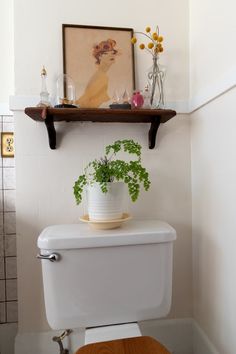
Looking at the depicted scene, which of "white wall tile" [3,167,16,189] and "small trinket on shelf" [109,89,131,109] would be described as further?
"white wall tile" [3,167,16,189]

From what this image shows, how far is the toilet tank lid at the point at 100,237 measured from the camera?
0.91 metres

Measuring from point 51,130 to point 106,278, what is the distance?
639 mm

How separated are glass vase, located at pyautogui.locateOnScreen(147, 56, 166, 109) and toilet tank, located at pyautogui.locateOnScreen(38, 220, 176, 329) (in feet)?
1.83

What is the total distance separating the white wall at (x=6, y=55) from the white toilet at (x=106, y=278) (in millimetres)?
694

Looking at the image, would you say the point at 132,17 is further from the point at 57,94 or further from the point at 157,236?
the point at 157,236

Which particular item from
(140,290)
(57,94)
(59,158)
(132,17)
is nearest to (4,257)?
(59,158)

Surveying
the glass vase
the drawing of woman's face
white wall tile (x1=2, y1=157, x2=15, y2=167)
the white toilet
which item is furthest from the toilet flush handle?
the drawing of woman's face

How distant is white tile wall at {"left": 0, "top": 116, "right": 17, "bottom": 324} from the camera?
3.91 feet

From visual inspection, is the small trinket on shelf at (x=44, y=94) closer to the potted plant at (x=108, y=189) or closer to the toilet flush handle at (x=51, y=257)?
the potted plant at (x=108, y=189)

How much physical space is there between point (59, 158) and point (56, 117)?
0.60 ft

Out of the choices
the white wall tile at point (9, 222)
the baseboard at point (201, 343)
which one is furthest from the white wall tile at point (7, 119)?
the baseboard at point (201, 343)

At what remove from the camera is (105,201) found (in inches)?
37.6

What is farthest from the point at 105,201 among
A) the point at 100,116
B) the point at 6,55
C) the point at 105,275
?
the point at 6,55

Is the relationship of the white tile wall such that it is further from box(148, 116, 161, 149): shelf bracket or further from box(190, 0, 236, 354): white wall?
box(190, 0, 236, 354): white wall
